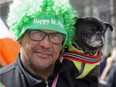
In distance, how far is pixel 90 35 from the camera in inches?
134

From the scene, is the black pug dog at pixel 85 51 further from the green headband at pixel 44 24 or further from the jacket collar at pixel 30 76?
the green headband at pixel 44 24

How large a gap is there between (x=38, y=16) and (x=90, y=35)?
66 cm

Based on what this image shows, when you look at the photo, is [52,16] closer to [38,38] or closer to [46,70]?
[38,38]

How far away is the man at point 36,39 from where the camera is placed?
2873mm

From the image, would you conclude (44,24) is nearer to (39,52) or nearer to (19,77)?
(39,52)

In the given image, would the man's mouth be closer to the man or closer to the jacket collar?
the man

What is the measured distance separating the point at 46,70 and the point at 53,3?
500mm

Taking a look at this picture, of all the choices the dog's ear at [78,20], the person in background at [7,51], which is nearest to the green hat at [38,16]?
the dog's ear at [78,20]

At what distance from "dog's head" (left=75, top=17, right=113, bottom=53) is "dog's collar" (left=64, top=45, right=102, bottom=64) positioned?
0.05m

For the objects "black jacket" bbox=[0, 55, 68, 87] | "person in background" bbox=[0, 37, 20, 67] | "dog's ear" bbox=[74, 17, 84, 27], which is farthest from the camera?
"person in background" bbox=[0, 37, 20, 67]

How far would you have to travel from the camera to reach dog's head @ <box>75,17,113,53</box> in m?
3.37

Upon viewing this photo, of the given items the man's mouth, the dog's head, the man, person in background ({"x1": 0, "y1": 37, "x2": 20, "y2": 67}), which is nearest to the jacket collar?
the man

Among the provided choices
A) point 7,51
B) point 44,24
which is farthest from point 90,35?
point 7,51

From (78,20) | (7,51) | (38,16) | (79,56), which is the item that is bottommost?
(79,56)
